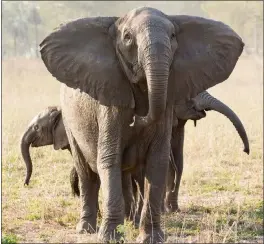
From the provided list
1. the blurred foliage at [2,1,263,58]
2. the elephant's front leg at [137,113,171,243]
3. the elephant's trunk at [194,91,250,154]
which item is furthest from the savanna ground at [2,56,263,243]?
the blurred foliage at [2,1,263,58]

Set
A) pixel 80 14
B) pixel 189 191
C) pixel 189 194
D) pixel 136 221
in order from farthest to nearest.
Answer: pixel 80 14 → pixel 189 191 → pixel 189 194 → pixel 136 221

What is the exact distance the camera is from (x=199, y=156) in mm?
11031

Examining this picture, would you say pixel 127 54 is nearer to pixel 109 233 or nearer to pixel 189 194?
Answer: pixel 109 233

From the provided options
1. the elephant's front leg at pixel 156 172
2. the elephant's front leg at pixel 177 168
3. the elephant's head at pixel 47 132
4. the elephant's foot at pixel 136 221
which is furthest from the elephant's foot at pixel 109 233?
the elephant's front leg at pixel 177 168

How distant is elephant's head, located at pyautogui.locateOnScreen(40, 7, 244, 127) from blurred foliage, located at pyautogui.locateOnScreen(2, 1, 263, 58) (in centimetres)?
4218

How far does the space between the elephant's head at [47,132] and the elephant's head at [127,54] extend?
1458 millimetres

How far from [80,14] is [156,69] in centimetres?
4805

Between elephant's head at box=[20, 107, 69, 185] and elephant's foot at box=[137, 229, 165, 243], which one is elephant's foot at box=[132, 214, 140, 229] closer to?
elephant's foot at box=[137, 229, 165, 243]

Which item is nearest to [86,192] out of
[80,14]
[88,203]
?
[88,203]

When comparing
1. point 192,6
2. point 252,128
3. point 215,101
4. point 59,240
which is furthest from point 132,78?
point 192,6

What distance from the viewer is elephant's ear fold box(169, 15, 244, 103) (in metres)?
5.64

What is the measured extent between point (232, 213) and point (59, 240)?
76.7 inches

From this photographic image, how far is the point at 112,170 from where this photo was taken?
18.5 ft

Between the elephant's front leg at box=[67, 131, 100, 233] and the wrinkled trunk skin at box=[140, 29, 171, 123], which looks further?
the elephant's front leg at box=[67, 131, 100, 233]
